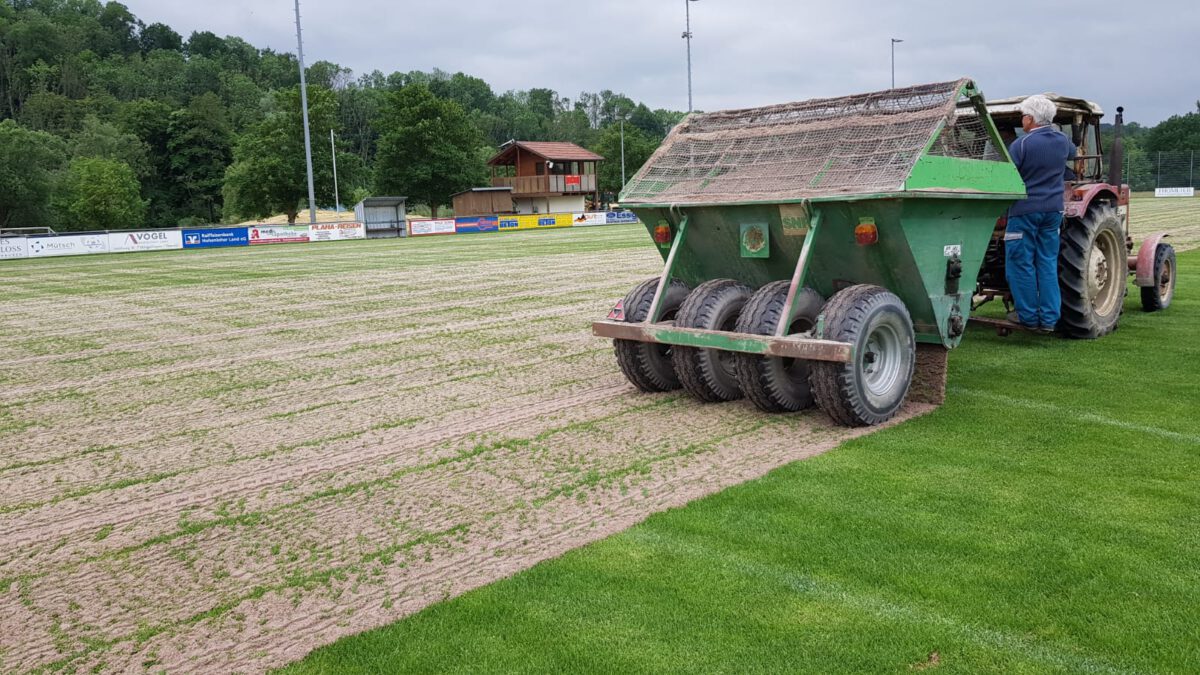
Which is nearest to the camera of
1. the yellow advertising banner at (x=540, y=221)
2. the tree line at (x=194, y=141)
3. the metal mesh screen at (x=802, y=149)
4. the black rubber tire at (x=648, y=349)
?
the metal mesh screen at (x=802, y=149)

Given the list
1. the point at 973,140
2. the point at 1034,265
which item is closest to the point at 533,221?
the point at 1034,265

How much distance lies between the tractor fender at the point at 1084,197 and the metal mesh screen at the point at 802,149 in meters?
2.01

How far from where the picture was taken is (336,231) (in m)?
44.2

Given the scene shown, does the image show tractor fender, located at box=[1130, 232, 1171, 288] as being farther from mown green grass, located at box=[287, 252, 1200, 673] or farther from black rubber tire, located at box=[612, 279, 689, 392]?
black rubber tire, located at box=[612, 279, 689, 392]

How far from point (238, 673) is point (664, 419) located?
13.0ft

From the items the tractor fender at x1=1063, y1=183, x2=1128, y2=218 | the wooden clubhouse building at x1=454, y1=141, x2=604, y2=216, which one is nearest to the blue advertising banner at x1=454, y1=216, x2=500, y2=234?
the wooden clubhouse building at x1=454, y1=141, x2=604, y2=216

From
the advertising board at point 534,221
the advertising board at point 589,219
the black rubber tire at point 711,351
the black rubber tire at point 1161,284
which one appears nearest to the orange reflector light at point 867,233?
the black rubber tire at point 711,351

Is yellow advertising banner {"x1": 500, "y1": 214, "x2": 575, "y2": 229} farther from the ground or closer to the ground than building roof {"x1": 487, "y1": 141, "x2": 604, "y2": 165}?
closer to the ground

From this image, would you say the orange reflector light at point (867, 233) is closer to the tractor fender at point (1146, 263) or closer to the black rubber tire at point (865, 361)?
the black rubber tire at point (865, 361)

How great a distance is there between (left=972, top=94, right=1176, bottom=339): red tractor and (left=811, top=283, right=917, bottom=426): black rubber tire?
3.15 m

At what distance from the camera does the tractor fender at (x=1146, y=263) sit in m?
10.7

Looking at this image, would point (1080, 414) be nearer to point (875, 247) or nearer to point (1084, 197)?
point (875, 247)

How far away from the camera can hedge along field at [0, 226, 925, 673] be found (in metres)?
4.08

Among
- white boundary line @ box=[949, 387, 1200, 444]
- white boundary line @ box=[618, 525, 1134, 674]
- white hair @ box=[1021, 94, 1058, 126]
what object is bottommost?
white boundary line @ box=[618, 525, 1134, 674]
